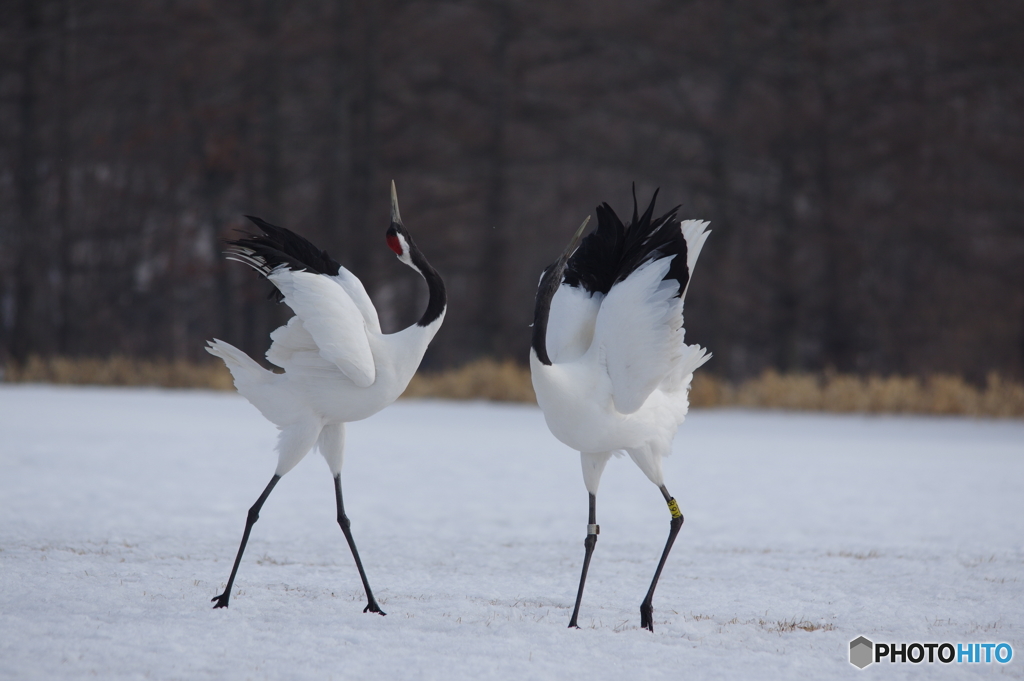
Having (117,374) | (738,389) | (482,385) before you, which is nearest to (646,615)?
(482,385)

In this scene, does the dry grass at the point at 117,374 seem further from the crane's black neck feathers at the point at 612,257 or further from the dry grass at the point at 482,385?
the crane's black neck feathers at the point at 612,257

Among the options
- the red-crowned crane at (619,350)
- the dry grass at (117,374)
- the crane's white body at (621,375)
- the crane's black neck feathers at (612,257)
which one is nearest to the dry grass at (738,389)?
the dry grass at (117,374)

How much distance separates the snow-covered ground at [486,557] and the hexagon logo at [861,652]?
0.17ft

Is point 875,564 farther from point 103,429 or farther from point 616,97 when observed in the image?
point 616,97

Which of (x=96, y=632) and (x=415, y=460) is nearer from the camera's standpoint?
(x=96, y=632)

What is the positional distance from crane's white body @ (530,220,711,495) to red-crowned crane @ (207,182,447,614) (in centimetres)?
61

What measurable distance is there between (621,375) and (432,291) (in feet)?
3.00

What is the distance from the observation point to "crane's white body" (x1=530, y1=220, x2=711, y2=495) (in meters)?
4.00

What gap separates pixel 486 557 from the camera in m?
5.57

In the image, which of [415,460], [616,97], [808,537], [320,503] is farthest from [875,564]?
[616,97]

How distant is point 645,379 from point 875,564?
2.40 meters

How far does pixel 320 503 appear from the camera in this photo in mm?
7246

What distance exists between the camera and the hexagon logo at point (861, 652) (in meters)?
3.78

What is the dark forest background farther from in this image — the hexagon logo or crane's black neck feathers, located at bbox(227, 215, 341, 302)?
the hexagon logo
